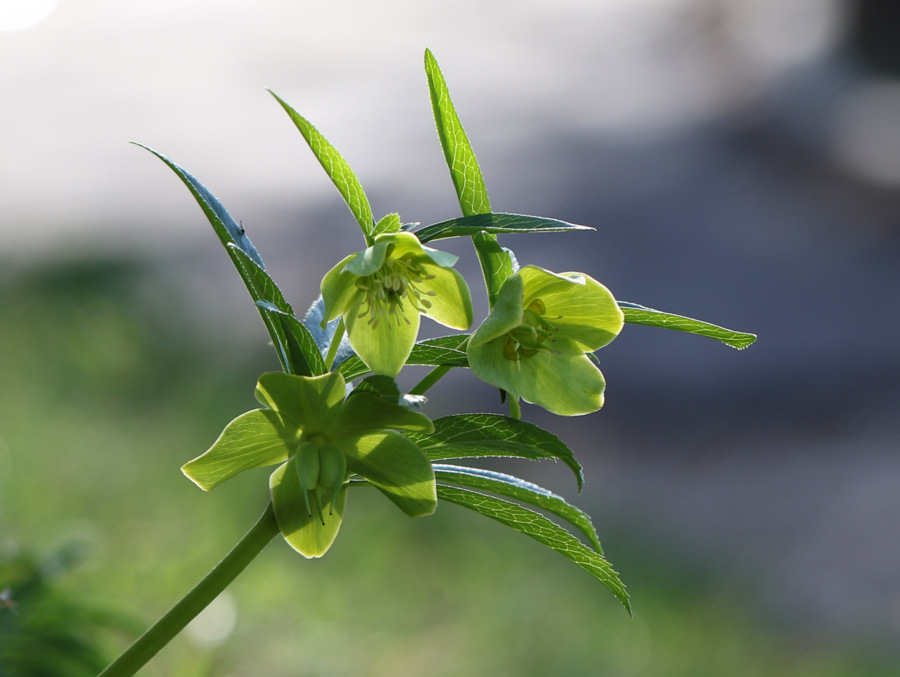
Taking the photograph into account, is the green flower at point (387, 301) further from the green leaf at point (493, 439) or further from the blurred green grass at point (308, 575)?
the blurred green grass at point (308, 575)

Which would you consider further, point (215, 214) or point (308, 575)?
point (308, 575)

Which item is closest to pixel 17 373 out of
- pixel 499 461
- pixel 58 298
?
pixel 58 298

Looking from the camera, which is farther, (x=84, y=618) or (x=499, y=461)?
(x=499, y=461)

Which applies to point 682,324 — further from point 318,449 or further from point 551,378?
point 318,449

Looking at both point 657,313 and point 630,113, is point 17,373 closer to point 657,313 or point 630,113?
point 657,313

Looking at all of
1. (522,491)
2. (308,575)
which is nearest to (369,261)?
(522,491)

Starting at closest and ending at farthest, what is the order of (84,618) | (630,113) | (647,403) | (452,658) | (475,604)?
1. (84,618)
2. (452,658)
3. (475,604)
4. (647,403)
5. (630,113)
